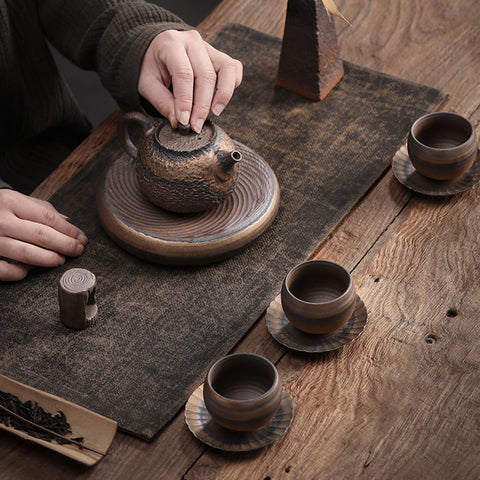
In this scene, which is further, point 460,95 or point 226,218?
point 460,95

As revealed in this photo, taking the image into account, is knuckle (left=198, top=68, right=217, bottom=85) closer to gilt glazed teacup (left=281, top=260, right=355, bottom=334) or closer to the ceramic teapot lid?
the ceramic teapot lid

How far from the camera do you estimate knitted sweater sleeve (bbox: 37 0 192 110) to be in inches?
57.2

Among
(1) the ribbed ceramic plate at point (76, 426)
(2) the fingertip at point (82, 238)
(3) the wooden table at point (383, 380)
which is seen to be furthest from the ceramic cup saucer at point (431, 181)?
(1) the ribbed ceramic plate at point (76, 426)

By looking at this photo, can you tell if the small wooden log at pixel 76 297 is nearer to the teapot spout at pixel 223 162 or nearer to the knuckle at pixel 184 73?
the teapot spout at pixel 223 162

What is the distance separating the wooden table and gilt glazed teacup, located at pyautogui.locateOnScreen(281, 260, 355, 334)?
0.06m

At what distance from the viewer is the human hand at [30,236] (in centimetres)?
124

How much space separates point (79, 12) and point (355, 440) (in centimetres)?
111

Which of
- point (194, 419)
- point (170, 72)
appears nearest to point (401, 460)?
point (194, 419)

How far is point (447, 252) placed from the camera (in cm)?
126

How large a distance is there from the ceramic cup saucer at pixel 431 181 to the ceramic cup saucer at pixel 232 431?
1.78 ft

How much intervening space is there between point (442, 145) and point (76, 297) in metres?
0.75

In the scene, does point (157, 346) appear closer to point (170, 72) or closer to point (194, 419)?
point (194, 419)

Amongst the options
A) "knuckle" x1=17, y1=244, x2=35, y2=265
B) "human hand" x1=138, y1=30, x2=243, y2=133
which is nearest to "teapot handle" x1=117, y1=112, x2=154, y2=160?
"human hand" x1=138, y1=30, x2=243, y2=133

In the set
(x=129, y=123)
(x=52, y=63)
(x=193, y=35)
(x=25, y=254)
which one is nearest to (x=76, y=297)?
(x=25, y=254)
